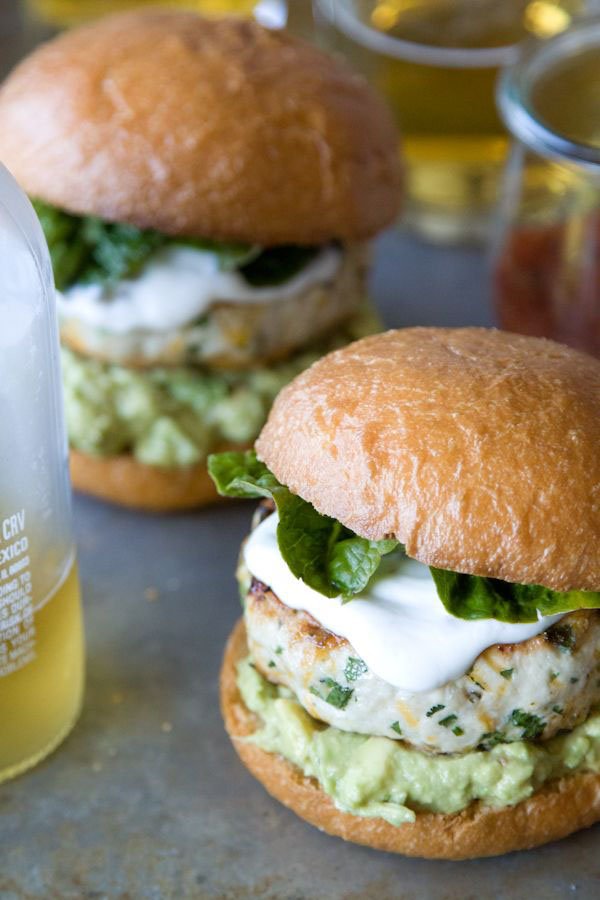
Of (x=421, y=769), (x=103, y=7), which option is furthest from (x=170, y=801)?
(x=103, y=7)

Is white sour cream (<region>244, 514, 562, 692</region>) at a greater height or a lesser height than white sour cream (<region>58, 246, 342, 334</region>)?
lesser

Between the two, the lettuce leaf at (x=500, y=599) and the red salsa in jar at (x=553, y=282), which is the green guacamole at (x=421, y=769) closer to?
the lettuce leaf at (x=500, y=599)

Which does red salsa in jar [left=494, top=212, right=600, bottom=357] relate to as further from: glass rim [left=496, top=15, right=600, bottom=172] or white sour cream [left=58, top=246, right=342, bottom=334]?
white sour cream [left=58, top=246, right=342, bottom=334]

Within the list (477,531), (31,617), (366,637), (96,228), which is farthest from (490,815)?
(96,228)

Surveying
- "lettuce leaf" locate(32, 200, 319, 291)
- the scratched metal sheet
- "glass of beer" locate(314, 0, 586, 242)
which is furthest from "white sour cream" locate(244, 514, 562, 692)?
"glass of beer" locate(314, 0, 586, 242)

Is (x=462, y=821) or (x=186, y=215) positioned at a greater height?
(x=186, y=215)

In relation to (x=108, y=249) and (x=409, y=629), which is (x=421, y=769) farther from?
(x=108, y=249)
